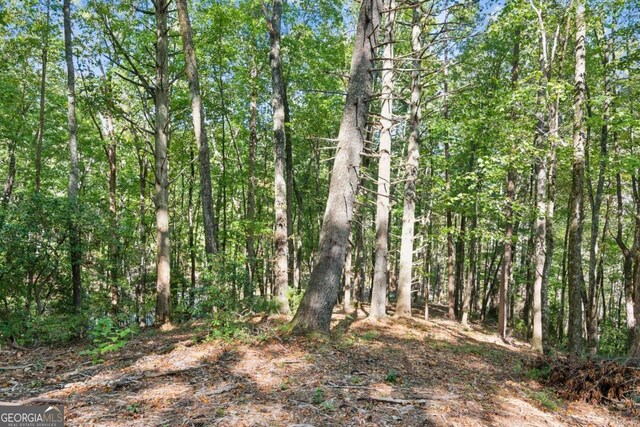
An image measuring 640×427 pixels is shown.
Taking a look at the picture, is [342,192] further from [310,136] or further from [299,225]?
[299,225]

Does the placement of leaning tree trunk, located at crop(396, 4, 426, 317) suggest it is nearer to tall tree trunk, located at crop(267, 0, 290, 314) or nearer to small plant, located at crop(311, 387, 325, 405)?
tall tree trunk, located at crop(267, 0, 290, 314)

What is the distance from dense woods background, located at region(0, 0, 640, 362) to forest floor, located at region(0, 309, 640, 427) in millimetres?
1074

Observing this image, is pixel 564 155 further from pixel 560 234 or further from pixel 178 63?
pixel 560 234

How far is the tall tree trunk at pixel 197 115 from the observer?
9.54 metres

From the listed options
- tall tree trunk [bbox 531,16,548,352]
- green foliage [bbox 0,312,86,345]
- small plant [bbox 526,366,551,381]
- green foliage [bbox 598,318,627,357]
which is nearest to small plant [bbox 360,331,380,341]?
small plant [bbox 526,366,551,381]

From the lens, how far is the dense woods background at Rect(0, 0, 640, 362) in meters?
8.23

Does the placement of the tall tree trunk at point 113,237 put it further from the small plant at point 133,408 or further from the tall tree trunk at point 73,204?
the small plant at point 133,408

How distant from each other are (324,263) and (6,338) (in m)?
7.02

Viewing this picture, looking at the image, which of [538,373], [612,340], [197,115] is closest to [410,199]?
[538,373]

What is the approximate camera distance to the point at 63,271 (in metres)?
10.5

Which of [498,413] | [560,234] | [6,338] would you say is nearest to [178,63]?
[6,338]

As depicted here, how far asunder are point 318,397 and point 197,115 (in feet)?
27.9
